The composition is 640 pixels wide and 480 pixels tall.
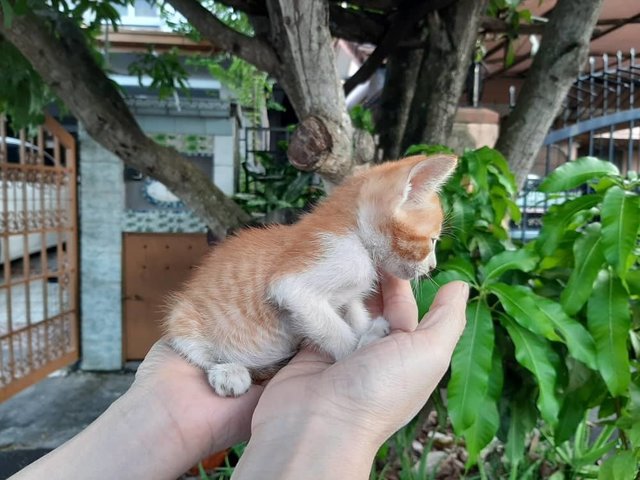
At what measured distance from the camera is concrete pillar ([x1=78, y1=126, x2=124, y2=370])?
415cm

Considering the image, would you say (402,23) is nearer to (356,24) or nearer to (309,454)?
(356,24)

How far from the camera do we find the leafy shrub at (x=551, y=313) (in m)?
1.64

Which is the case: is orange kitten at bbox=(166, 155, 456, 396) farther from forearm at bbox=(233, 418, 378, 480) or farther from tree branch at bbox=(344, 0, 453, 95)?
tree branch at bbox=(344, 0, 453, 95)

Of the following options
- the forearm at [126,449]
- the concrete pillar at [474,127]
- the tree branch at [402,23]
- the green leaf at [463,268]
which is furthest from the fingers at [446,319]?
the concrete pillar at [474,127]

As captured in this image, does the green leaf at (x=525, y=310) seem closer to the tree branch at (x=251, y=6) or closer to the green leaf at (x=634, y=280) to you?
the green leaf at (x=634, y=280)

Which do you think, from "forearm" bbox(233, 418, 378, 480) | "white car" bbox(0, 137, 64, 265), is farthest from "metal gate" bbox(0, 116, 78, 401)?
"forearm" bbox(233, 418, 378, 480)

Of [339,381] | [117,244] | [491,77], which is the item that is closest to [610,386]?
[339,381]

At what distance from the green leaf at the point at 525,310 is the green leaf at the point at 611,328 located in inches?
5.4

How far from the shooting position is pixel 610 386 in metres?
1.62

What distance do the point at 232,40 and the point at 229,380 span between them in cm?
165

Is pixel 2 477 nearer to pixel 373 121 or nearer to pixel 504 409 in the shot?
pixel 504 409

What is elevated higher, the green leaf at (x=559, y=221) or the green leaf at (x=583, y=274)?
the green leaf at (x=559, y=221)

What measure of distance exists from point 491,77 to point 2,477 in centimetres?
564

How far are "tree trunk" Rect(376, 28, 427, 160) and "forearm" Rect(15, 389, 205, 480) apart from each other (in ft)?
7.37
